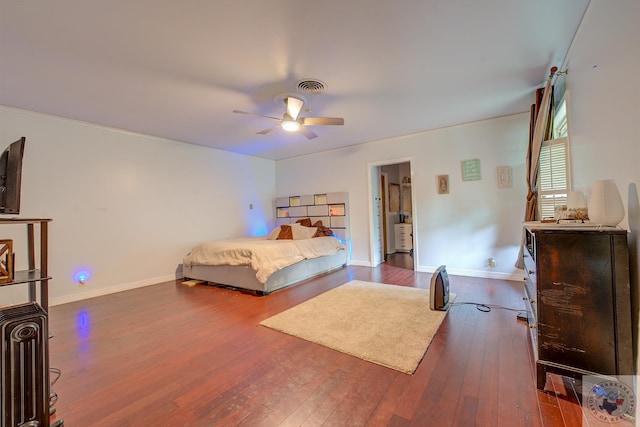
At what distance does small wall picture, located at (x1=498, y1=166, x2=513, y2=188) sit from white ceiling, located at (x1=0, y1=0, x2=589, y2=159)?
869mm

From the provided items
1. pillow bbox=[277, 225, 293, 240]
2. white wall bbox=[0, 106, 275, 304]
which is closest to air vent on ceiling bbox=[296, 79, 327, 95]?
pillow bbox=[277, 225, 293, 240]

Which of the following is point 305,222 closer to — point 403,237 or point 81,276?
Answer: point 403,237

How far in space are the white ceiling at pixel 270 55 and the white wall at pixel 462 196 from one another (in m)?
0.55

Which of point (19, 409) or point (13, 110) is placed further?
point (13, 110)

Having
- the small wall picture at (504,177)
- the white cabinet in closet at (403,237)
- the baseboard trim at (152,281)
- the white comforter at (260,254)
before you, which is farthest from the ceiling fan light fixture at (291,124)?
the white cabinet in closet at (403,237)

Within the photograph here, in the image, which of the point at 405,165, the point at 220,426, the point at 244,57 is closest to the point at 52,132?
the point at 244,57

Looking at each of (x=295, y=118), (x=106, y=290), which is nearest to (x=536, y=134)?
(x=295, y=118)

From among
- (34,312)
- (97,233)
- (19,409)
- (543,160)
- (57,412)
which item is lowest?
(57,412)

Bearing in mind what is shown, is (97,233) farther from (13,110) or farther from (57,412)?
(57,412)

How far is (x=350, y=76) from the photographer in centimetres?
275

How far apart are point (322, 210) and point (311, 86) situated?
344 centimetres

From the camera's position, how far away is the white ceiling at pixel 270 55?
1855mm

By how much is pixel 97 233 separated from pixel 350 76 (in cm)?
432

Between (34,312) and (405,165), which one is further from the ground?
(405,165)
